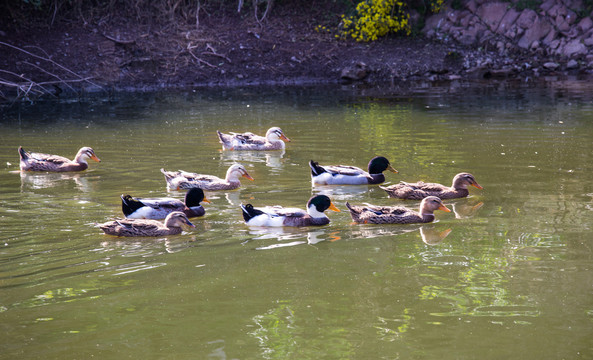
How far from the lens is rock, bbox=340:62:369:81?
28156 millimetres

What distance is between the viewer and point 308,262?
8273 mm

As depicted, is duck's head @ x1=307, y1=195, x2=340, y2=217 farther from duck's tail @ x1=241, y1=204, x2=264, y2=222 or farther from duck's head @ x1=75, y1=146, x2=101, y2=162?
duck's head @ x1=75, y1=146, x2=101, y2=162

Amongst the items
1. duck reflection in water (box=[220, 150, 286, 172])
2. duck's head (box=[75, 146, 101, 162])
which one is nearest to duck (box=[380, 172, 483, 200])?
duck reflection in water (box=[220, 150, 286, 172])

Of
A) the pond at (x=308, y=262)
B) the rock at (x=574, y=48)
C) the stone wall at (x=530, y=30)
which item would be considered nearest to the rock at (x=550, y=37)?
the stone wall at (x=530, y=30)

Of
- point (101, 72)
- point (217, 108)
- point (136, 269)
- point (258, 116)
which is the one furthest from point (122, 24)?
point (136, 269)

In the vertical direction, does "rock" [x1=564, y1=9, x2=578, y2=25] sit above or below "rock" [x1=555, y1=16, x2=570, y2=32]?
above

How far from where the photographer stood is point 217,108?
72.3ft

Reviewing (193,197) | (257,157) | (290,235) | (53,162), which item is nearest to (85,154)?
(53,162)

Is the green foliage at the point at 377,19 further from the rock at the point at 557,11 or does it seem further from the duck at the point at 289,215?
the duck at the point at 289,215

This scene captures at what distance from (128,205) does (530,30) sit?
76.3 ft

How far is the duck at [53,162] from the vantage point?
45.0 feet

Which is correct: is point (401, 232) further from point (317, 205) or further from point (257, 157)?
point (257, 157)

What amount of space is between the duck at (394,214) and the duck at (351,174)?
87.1 inches

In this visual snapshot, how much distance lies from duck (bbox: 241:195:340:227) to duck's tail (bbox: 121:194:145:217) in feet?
5.19
